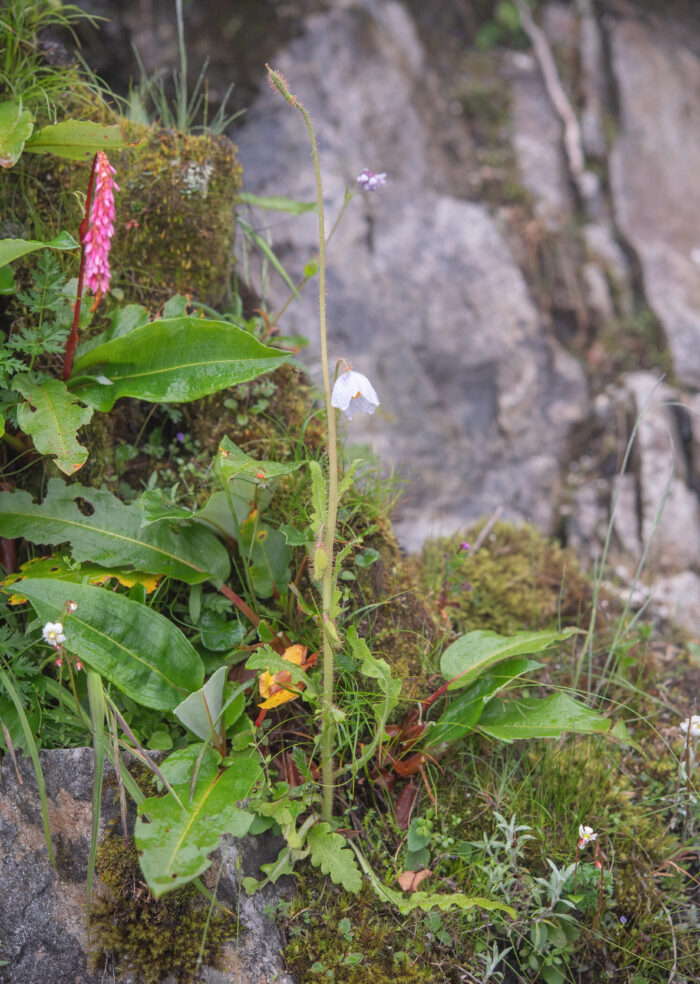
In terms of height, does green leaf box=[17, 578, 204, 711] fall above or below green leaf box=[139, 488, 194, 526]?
below

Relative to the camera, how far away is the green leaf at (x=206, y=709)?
1730 millimetres

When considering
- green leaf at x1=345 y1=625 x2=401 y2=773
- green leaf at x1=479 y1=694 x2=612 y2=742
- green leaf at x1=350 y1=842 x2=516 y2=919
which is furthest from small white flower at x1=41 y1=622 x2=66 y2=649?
green leaf at x1=479 y1=694 x2=612 y2=742

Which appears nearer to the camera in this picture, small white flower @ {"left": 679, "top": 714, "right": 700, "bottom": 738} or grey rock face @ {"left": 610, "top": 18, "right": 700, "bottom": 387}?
small white flower @ {"left": 679, "top": 714, "right": 700, "bottom": 738}

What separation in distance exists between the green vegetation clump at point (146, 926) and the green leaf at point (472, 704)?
0.74 metres

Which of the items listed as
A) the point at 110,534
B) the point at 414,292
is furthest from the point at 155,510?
the point at 414,292

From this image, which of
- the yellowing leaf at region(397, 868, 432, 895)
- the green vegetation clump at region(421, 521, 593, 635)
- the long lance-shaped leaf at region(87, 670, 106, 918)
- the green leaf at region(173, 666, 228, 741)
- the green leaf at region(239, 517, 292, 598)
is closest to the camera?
the long lance-shaped leaf at region(87, 670, 106, 918)

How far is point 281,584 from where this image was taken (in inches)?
84.5

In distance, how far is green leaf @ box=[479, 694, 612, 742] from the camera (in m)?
1.93

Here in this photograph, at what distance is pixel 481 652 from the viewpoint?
83.2 inches

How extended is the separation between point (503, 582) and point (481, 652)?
76 cm

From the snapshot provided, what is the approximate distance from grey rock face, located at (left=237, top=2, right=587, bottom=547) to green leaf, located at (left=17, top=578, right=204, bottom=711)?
1787 mm

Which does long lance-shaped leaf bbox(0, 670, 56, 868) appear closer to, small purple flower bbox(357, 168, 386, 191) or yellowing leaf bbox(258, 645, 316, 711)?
yellowing leaf bbox(258, 645, 316, 711)

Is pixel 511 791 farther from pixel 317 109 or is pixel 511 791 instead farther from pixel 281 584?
pixel 317 109

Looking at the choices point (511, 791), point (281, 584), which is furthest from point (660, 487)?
point (281, 584)
